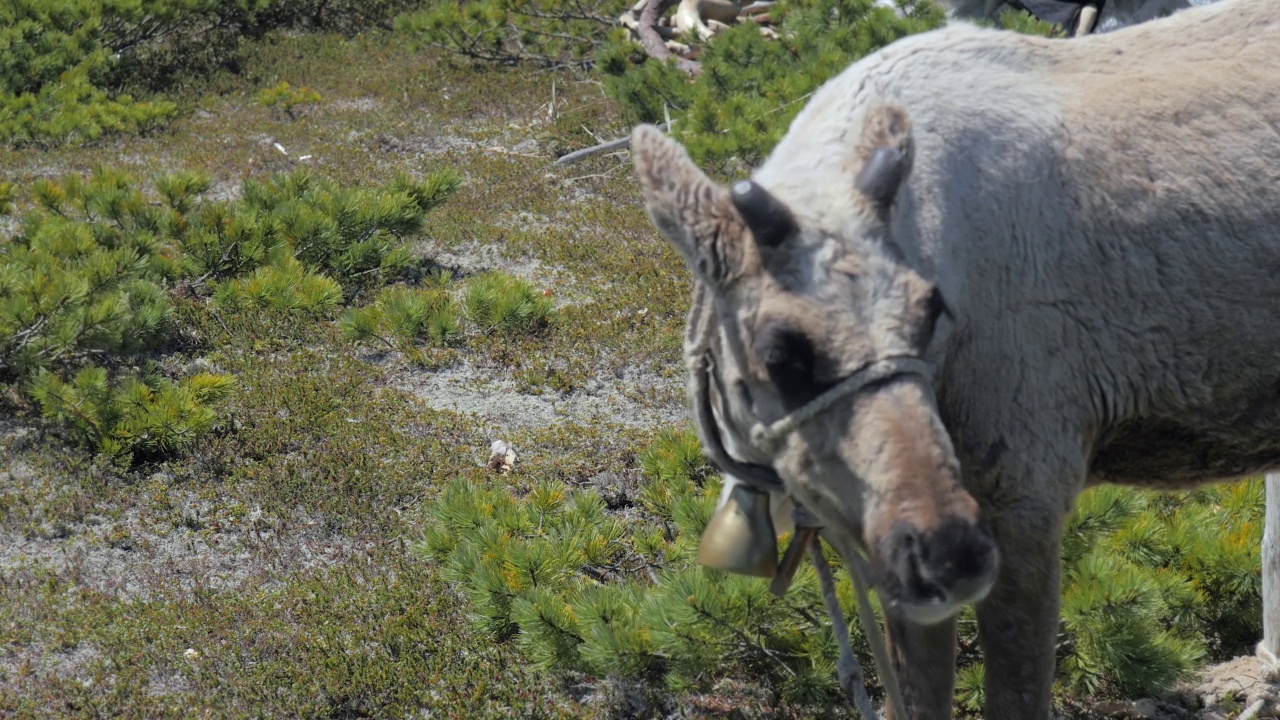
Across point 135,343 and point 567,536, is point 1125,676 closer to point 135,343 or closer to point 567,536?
point 567,536

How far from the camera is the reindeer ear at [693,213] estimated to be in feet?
8.81

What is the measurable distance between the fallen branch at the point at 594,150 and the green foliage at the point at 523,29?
329 cm

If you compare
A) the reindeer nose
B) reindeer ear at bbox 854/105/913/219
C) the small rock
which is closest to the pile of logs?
the small rock

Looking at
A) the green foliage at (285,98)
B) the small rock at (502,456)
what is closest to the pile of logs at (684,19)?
the green foliage at (285,98)

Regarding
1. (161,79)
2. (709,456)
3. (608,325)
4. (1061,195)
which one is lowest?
(161,79)

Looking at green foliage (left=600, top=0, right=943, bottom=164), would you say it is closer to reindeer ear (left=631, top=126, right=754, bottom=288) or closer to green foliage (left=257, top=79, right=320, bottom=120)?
green foliage (left=257, top=79, right=320, bottom=120)

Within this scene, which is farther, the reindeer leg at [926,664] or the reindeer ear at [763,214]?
the reindeer leg at [926,664]

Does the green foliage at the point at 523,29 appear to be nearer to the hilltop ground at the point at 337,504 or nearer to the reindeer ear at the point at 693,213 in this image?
the hilltop ground at the point at 337,504

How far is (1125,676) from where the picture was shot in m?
4.16

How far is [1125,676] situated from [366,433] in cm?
425

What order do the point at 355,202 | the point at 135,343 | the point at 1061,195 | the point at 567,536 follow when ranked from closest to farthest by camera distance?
the point at 1061,195
the point at 567,536
the point at 135,343
the point at 355,202

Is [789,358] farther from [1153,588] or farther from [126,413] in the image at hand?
[126,413]

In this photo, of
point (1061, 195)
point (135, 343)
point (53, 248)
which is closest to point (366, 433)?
point (135, 343)

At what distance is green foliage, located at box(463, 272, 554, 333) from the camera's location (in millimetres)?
7949
